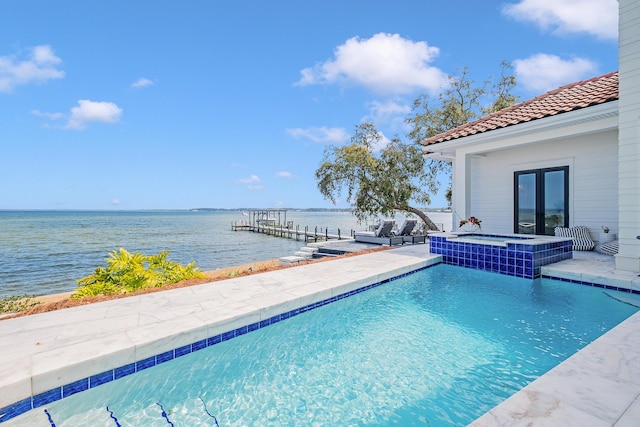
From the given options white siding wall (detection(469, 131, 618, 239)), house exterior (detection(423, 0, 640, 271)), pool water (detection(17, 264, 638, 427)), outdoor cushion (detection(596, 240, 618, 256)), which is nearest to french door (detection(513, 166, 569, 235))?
house exterior (detection(423, 0, 640, 271))

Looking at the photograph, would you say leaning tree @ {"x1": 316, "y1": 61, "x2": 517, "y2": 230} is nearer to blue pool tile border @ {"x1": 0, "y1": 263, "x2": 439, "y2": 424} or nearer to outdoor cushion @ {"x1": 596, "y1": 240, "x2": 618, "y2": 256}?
outdoor cushion @ {"x1": 596, "y1": 240, "x2": 618, "y2": 256}

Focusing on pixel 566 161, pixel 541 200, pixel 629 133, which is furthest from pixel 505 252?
pixel 566 161

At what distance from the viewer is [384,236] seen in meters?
11.9

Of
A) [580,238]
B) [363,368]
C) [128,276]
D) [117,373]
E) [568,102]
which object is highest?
[568,102]

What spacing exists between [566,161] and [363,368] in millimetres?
8711

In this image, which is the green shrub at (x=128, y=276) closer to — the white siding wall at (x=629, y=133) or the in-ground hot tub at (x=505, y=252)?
the in-ground hot tub at (x=505, y=252)

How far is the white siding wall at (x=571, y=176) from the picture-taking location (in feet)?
25.8

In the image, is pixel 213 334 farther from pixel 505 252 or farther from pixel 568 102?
pixel 568 102

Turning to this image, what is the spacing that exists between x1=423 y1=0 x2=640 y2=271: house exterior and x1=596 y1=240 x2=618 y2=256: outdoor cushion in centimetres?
58

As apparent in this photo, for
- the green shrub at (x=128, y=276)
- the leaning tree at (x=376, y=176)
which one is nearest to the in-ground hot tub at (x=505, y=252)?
the green shrub at (x=128, y=276)

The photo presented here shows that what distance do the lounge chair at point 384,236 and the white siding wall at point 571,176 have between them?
9.52ft

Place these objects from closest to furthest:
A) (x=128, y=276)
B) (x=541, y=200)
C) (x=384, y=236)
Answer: (x=128, y=276) < (x=541, y=200) < (x=384, y=236)

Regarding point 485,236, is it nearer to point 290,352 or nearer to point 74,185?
point 290,352

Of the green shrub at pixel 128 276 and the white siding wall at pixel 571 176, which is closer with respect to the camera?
the green shrub at pixel 128 276
